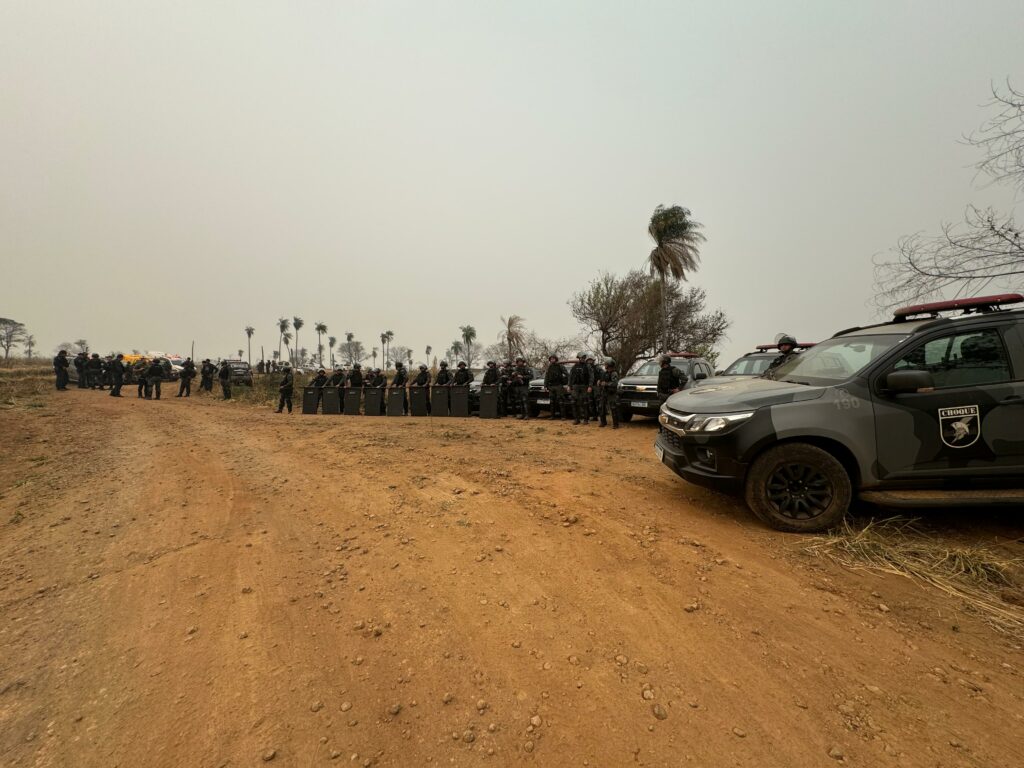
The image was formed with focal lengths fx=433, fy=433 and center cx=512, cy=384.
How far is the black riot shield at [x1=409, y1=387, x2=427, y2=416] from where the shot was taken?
13.8 m

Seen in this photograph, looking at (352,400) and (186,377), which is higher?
(186,377)

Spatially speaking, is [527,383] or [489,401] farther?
[527,383]

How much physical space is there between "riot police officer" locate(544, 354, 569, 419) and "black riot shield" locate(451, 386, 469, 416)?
103 inches

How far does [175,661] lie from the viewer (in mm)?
2193

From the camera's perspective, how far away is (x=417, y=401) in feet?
45.5

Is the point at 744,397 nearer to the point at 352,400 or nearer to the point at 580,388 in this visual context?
the point at 580,388

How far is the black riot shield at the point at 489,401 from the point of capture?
12805 mm

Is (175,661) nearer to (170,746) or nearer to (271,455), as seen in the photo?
(170,746)

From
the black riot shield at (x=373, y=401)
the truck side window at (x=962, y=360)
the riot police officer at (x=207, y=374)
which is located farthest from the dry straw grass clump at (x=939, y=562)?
the riot police officer at (x=207, y=374)

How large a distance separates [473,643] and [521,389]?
10.8 meters

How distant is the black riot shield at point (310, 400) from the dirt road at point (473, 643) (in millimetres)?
10574

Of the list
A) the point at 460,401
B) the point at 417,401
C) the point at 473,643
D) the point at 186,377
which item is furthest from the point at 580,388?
the point at 186,377

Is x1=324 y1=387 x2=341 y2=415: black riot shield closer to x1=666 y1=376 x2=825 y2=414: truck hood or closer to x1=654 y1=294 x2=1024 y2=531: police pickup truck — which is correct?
x1=666 y1=376 x2=825 y2=414: truck hood

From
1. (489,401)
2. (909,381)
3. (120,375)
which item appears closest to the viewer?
(909,381)
